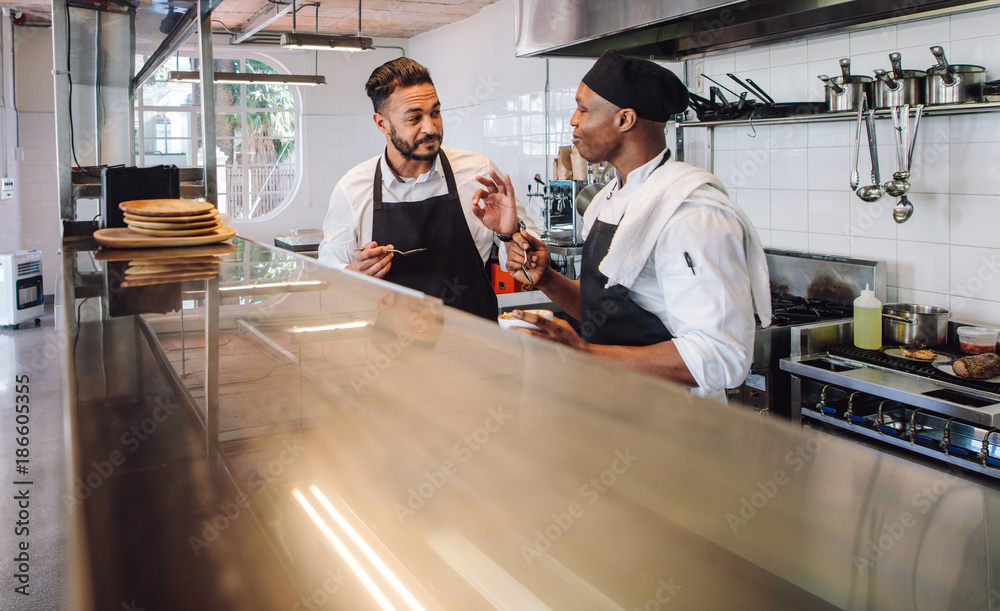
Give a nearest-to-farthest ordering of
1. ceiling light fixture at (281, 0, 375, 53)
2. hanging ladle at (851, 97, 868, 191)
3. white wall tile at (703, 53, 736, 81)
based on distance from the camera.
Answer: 1. hanging ladle at (851, 97, 868, 191)
2. white wall tile at (703, 53, 736, 81)
3. ceiling light fixture at (281, 0, 375, 53)

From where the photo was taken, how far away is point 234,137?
955 cm

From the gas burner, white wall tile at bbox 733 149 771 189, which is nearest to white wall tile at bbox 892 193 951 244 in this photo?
the gas burner

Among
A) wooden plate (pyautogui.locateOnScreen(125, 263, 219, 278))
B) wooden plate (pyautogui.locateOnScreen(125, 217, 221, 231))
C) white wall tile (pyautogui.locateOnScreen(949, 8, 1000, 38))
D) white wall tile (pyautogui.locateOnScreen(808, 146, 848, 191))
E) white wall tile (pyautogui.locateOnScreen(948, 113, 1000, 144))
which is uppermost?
white wall tile (pyautogui.locateOnScreen(949, 8, 1000, 38))

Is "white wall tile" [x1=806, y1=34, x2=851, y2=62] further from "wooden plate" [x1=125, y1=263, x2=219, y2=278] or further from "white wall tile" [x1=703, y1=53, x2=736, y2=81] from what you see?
"wooden plate" [x1=125, y1=263, x2=219, y2=278]

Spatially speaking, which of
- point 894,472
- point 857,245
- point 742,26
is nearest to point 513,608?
point 894,472

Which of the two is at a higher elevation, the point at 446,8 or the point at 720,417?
the point at 446,8

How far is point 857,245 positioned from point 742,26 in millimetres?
1101

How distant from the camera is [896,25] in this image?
3.05 m

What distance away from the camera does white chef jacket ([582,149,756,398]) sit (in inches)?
62.8

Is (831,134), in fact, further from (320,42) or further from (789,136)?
(320,42)

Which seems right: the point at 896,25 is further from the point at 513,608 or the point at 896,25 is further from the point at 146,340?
the point at 513,608

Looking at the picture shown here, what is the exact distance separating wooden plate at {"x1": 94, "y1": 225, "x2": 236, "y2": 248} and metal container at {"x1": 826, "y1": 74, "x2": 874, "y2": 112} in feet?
7.91

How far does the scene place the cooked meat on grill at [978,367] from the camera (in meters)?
2.40

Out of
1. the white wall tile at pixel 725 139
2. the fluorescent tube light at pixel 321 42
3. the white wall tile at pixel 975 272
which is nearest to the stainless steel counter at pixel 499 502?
the white wall tile at pixel 975 272
